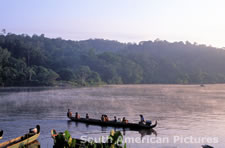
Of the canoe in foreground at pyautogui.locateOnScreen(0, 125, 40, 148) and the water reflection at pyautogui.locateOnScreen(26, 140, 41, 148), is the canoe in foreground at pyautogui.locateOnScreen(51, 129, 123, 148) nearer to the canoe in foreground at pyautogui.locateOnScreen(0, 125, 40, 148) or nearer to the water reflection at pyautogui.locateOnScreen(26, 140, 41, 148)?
the canoe in foreground at pyautogui.locateOnScreen(0, 125, 40, 148)

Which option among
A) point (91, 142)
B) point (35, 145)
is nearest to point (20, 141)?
point (35, 145)

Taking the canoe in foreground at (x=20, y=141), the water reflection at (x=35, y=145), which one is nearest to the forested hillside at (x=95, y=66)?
the water reflection at (x=35, y=145)

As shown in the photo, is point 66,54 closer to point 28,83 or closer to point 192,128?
point 28,83

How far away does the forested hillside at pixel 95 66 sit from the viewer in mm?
108188

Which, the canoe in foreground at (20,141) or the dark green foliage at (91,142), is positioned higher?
the dark green foliage at (91,142)

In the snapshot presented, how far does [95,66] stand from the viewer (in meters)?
143

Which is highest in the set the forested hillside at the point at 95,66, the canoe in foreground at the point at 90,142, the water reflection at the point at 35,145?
the forested hillside at the point at 95,66

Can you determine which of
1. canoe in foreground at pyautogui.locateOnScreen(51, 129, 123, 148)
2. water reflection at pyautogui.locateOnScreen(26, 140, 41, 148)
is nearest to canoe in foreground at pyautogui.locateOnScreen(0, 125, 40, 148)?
water reflection at pyautogui.locateOnScreen(26, 140, 41, 148)

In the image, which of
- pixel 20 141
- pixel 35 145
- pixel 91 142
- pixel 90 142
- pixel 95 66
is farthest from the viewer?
pixel 95 66

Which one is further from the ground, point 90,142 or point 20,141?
point 90,142

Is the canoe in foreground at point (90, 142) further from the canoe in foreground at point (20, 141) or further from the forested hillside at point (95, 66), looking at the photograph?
the forested hillside at point (95, 66)

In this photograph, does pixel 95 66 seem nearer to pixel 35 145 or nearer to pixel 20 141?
pixel 35 145

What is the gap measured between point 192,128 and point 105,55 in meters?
123

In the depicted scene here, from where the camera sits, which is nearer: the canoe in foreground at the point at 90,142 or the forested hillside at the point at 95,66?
the canoe in foreground at the point at 90,142
